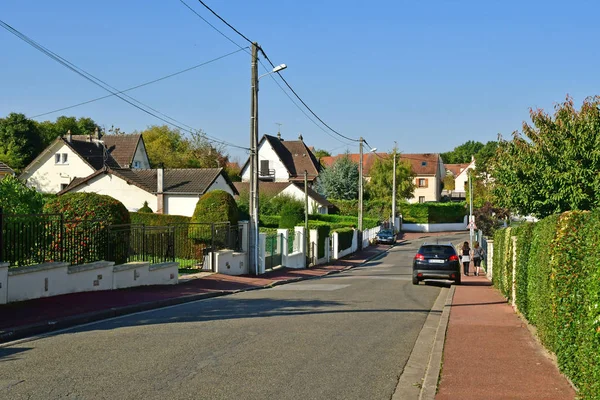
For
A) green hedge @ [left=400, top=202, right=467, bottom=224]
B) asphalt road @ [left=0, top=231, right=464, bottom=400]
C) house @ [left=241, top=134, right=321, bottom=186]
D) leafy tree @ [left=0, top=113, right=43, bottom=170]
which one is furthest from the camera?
house @ [left=241, top=134, right=321, bottom=186]

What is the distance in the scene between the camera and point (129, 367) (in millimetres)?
8273

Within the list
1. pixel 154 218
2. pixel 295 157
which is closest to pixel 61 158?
pixel 154 218

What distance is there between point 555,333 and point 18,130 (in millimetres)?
72132

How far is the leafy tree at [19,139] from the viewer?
2714 inches

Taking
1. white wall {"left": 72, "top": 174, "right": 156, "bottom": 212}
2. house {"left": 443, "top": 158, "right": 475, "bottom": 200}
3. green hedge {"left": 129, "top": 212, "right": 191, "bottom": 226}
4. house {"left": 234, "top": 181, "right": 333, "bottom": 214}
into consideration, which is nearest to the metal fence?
green hedge {"left": 129, "top": 212, "right": 191, "bottom": 226}

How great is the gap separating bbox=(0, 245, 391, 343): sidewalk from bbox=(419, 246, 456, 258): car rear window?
5583 mm

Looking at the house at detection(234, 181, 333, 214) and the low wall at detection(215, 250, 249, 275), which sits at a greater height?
the house at detection(234, 181, 333, 214)

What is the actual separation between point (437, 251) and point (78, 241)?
1310 centimetres

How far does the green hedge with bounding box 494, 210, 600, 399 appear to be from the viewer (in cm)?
616

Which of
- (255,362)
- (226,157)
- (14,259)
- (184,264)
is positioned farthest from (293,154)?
(255,362)

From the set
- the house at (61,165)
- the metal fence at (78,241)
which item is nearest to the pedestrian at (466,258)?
the metal fence at (78,241)

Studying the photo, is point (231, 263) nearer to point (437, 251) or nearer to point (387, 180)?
point (437, 251)

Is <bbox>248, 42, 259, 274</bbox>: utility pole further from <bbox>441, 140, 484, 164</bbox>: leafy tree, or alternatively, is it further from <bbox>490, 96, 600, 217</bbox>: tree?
<bbox>441, 140, 484, 164</bbox>: leafy tree

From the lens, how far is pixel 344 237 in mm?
47531
